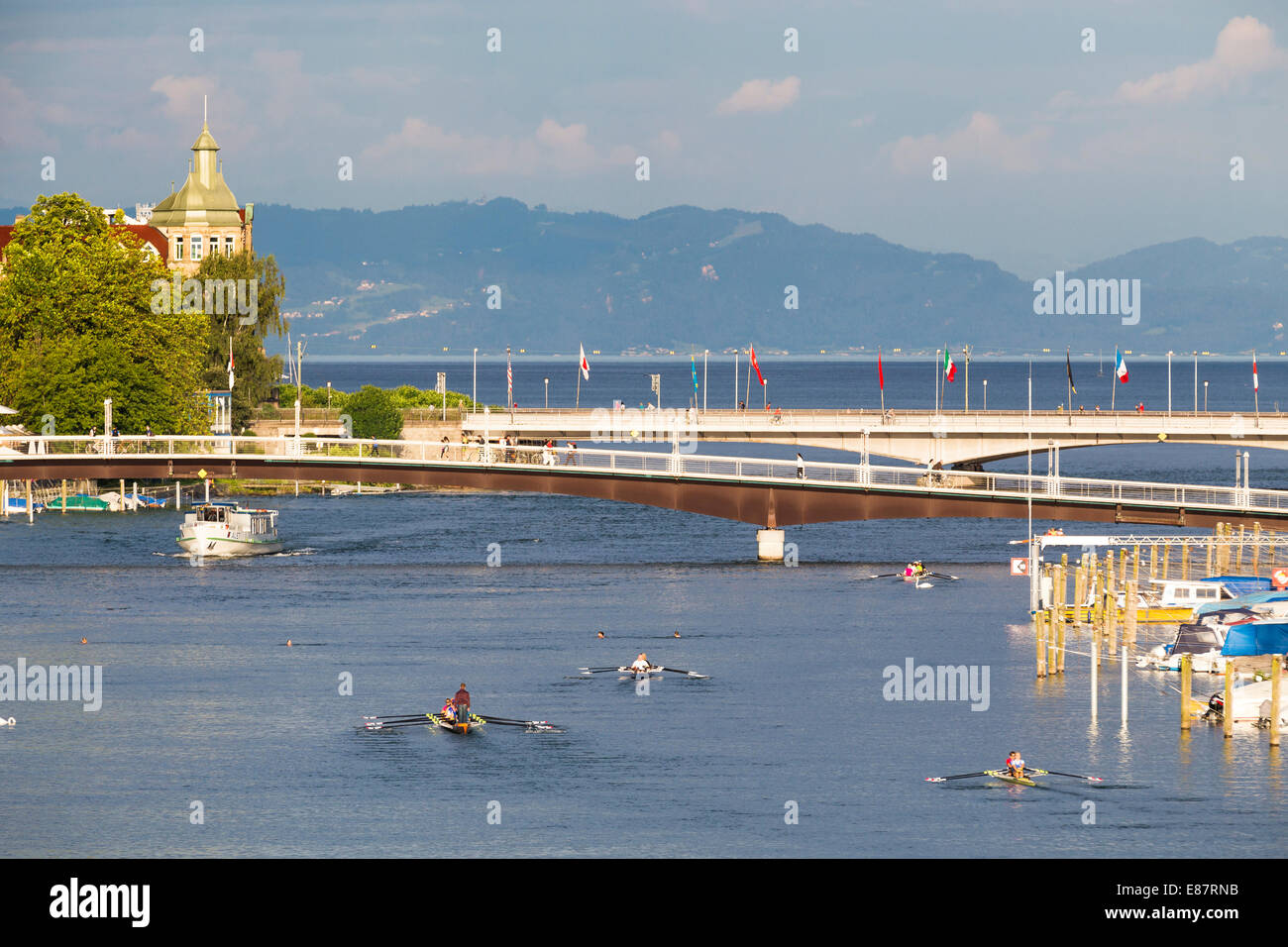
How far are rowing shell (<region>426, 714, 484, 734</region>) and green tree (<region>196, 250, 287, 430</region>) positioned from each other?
113 m

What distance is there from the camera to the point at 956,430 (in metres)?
157

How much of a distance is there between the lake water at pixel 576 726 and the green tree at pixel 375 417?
67.3 meters

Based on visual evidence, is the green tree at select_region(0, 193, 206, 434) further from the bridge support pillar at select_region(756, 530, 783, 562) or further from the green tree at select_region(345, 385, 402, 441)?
the bridge support pillar at select_region(756, 530, 783, 562)

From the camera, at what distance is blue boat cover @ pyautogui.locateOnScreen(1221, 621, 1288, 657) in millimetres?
80438

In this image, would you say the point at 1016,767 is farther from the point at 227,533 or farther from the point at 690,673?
the point at 227,533

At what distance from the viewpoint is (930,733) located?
Answer: 72.7 m

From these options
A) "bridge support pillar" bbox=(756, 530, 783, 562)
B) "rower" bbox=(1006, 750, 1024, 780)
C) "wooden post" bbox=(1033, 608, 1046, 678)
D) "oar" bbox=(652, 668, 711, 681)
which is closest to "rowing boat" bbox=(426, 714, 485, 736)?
"oar" bbox=(652, 668, 711, 681)

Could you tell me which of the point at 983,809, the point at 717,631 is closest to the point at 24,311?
the point at 717,631

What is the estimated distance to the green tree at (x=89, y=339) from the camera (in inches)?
5837

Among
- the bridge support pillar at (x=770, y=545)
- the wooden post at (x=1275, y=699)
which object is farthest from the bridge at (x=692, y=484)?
the wooden post at (x=1275, y=699)

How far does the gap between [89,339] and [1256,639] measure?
102m

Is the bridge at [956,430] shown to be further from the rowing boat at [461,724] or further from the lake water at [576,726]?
→ the rowing boat at [461,724]
